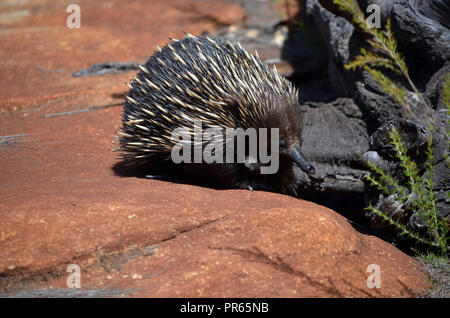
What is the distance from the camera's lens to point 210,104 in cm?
408

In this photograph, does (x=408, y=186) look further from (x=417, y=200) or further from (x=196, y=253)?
(x=196, y=253)

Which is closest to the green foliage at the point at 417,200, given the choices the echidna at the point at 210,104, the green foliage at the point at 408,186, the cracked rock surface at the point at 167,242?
the green foliage at the point at 408,186

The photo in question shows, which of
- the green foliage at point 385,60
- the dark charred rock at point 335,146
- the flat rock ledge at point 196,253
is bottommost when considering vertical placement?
the flat rock ledge at point 196,253

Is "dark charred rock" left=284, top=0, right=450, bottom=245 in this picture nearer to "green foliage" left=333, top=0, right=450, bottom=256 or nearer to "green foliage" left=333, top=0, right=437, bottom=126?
"green foliage" left=333, top=0, right=450, bottom=256

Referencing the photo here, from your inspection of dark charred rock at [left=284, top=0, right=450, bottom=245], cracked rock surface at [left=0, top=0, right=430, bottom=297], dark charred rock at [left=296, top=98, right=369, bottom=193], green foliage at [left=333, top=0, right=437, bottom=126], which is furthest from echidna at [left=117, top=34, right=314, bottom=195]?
green foliage at [left=333, top=0, right=437, bottom=126]

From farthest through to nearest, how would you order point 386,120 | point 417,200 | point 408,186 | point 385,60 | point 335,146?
A: point 335,146
point 386,120
point 408,186
point 417,200
point 385,60

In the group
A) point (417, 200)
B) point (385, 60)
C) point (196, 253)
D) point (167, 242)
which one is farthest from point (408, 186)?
point (167, 242)

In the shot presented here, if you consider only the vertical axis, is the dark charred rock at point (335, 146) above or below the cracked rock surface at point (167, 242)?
above

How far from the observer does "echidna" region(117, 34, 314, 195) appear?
4.00m

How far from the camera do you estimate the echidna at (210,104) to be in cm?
400

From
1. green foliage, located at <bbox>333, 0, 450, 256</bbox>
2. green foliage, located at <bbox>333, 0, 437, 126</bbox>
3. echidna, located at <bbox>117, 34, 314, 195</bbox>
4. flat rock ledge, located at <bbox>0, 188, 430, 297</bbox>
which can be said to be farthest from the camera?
A: echidna, located at <bbox>117, 34, 314, 195</bbox>

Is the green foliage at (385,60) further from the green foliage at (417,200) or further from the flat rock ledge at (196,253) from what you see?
the flat rock ledge at (196,253)

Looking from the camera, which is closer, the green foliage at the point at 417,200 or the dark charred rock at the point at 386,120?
the green foliage at the point at 417,200
